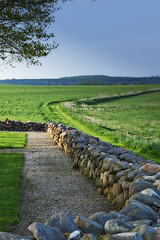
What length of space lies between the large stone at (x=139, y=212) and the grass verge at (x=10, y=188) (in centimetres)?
301

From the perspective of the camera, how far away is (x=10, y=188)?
9.05m

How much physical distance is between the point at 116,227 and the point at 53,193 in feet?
16.4

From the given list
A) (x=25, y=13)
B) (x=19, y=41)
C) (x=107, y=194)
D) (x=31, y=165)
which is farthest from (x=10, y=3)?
(x=107, y=194)

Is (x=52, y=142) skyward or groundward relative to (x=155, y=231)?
groundward

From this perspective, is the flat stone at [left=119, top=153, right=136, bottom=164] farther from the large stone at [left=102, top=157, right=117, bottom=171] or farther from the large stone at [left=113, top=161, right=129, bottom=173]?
the large stone at [left=113, top=161, right=129, bottom=173]

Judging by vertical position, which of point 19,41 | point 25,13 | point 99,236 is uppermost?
point 25,13

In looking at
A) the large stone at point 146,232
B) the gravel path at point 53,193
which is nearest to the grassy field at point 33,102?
the gravel path at point 53,193

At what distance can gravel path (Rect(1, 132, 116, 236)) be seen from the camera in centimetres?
731

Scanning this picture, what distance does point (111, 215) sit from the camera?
497 cm

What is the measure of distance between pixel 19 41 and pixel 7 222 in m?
13.6

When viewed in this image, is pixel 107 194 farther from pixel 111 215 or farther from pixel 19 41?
pixel 19 41

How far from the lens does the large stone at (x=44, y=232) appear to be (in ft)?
12.7

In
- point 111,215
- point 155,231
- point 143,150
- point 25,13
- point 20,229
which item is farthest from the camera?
point 25,13

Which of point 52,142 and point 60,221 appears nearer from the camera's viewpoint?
point 60,221
